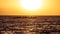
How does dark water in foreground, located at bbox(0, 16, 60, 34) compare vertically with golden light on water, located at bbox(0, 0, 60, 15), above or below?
below

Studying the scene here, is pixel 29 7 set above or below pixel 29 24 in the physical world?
above

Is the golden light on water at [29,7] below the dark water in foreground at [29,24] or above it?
above

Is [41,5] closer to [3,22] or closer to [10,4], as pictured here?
[10,4]

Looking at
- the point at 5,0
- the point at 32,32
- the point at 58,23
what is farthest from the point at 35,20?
the point at 5,0
